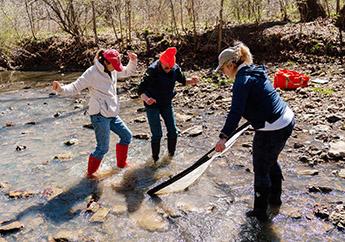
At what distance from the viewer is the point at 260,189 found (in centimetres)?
509

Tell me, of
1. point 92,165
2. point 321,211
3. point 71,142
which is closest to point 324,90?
point 321,211

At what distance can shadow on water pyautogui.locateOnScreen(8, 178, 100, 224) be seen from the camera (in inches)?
231

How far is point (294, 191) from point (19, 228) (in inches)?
145

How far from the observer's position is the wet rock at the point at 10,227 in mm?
5469

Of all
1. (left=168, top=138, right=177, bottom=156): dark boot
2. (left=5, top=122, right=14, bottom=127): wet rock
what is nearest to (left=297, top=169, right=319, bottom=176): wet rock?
(left=168, top=138, right=177, bottom=156): dark boot

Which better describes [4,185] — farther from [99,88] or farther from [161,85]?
[161,85]

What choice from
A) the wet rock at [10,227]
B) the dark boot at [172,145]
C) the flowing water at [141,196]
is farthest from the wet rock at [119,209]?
the dark boot at [172,145]

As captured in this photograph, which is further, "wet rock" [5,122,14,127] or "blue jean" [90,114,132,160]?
"wet rock" [5,122,14,127]

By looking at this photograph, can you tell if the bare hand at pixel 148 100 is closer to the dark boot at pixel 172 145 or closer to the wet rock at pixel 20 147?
the dark boot at pixel 172 145

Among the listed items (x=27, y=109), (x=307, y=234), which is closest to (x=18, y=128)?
(x=27, y=109)

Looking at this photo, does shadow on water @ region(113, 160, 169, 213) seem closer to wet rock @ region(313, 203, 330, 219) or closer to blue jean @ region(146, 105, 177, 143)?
blue jean @ region(146, 105, 177, 143)

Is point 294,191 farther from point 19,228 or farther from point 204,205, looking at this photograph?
point 19,228

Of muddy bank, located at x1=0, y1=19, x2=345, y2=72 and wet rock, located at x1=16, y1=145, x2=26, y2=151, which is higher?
muddy bank, located at x1=0, y1=19, x2=345, y2=72

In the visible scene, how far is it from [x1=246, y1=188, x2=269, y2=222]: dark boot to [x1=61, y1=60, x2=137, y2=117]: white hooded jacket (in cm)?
242
